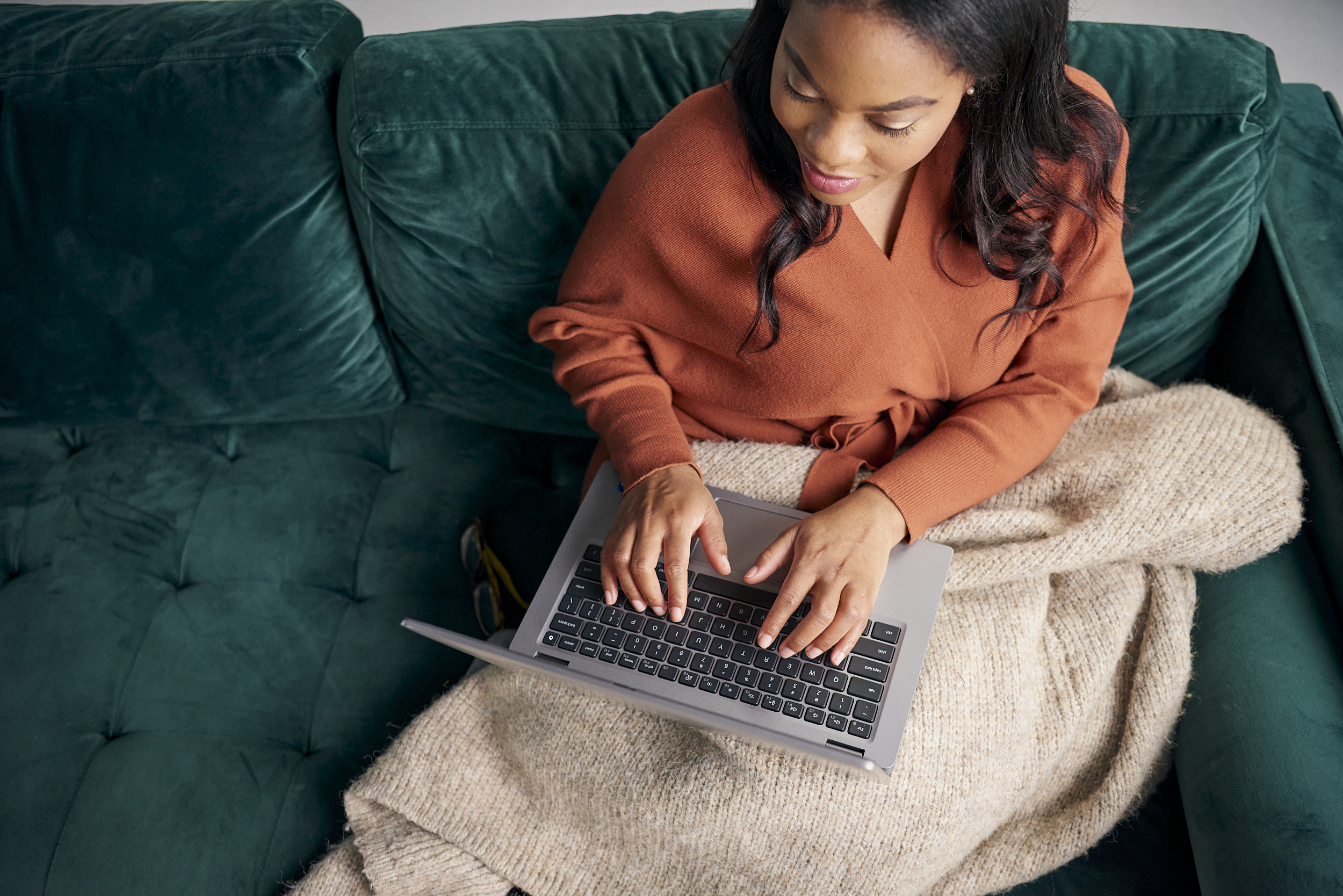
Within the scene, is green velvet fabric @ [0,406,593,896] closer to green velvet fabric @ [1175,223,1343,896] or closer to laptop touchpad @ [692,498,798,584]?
laptop touchpad @ [692,498,798,584]

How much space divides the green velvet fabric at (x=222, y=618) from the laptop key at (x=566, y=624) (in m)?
0.34

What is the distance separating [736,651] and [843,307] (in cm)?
40

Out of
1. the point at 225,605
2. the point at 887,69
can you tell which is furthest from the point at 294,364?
the point at 887,69

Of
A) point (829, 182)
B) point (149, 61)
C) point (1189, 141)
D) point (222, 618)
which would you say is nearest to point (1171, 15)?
point (1189, 141)

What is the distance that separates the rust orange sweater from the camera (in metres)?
0.93

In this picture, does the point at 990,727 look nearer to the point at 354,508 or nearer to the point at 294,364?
the point at 354,508

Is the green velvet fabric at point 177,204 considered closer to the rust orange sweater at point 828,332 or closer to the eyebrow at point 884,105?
the rust orange sweater at point 828,332

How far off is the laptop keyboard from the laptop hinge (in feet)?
0.04

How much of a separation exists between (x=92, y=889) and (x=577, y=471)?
2.74 ft

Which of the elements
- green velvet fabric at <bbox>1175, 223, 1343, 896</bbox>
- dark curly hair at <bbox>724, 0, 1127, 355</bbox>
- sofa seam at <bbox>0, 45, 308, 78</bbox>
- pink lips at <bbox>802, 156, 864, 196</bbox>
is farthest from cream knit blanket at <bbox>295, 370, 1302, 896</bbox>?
sofa seam at <bbox>0, 45, 308, 78</bbox>

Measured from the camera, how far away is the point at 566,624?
3.08 ft

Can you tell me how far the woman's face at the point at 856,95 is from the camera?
0.63 meters

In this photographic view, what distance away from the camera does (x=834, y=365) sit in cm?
98

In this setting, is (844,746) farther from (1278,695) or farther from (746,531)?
(1278,695)
